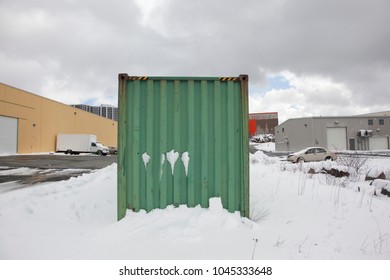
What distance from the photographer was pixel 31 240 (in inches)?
136

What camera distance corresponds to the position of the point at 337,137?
37.5 metres

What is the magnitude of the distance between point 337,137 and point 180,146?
4027 cm

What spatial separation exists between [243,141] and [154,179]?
1727 millimetres

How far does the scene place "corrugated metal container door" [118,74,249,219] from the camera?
421cm

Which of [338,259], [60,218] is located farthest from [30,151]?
[338,259]

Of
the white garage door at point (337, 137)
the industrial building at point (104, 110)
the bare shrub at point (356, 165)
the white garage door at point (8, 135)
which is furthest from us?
the industrial building at point (104, 110)

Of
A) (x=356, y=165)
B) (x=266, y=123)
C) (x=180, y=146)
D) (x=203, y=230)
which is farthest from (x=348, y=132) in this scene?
A: (x=203, y=230)

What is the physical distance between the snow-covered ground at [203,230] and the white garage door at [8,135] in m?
27.7

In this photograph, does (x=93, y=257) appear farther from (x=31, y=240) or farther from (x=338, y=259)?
(x=338, y=259)

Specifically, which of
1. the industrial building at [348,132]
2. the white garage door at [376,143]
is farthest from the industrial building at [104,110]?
the white garage door at [376,143]

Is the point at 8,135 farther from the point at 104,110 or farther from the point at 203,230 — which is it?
the point at 104,110

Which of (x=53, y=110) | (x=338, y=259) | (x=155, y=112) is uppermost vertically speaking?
(x=53, y=110)

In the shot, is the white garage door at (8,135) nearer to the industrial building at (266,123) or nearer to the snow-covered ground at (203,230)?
the snow-covered ground at (203,230)

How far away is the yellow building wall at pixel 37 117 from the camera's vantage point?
92.7ft
